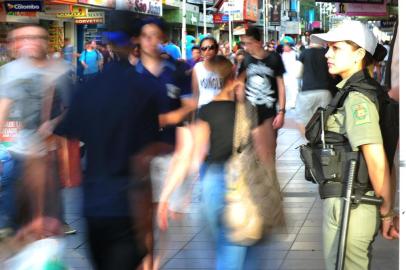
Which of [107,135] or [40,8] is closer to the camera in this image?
[107,135]

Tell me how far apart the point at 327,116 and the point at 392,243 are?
10.7 ft

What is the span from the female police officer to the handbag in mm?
346

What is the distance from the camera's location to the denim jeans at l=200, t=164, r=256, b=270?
467cm

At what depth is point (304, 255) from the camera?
6773 millimetres

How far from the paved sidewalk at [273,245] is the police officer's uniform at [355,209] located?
1.68 feet

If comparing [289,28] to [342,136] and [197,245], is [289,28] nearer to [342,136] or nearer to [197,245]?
[197,245]

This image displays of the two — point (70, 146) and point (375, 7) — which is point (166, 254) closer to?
point (70, 146)

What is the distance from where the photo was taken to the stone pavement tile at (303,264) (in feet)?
20.9

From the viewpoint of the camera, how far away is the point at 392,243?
7125 millimetres

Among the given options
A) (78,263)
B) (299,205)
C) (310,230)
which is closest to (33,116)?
(78,263)

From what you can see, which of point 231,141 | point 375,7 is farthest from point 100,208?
point 375,7

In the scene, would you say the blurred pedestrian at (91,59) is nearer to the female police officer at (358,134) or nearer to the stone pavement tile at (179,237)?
the stone pavement tile at (179,237)

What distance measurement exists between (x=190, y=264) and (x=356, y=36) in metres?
2.93

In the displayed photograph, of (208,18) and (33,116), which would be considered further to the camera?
(208,18)
